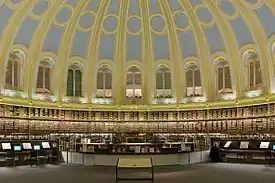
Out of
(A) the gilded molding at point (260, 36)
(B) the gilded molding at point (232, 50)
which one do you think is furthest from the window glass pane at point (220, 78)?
(A) the gilded molding at point (260, 36)

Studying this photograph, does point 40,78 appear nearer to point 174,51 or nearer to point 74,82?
point 74,82

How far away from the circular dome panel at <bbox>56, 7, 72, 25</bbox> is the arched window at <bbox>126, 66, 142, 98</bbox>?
274 inches

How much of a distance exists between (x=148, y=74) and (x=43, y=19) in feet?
32.1

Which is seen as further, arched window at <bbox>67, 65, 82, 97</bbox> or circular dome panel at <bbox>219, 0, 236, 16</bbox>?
arched window at <bbox>67, 65, 82, 97</bbox>

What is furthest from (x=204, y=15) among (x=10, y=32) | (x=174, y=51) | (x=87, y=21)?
(x=10, y=32)

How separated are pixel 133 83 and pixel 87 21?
665 cm

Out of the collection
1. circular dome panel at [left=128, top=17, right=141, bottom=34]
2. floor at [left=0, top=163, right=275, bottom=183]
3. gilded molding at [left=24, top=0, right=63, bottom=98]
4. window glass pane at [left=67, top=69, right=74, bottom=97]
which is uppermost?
circular dome panel at [left=128, top=17, right=141, bottom=34]

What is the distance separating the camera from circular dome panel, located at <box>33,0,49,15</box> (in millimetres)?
27406

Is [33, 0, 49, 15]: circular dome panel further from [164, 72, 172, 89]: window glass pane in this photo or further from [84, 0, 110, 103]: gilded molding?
[164, 72, 172, 89]: window glass pane

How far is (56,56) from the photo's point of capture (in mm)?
31031

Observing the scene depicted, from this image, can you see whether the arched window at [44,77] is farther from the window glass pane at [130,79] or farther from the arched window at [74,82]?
the window glass pane at [130,79]

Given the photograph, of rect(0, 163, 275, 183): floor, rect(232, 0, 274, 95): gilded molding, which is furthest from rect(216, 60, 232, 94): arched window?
rect(0, 163, 275, 183): floor

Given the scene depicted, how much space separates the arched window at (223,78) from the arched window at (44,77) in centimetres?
1392

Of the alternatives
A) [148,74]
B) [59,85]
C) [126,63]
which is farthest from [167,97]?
[59,85]
